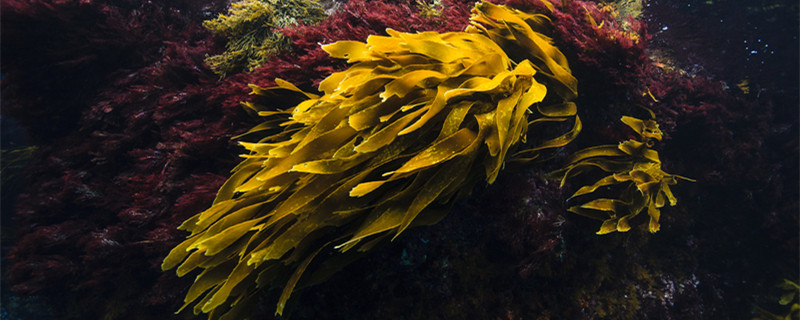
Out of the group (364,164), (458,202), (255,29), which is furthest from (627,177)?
(255,29)

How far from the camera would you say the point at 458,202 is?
174 centimetres

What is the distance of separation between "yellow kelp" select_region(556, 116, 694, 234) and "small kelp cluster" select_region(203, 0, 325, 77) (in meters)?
2.22

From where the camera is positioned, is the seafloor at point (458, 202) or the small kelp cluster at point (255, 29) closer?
the seafloor at point (458, 202)

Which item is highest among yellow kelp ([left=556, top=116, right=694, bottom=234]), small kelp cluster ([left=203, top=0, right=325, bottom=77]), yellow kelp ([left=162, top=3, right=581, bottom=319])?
small kelp cluster ([left=203, top=0, right=325, bottom=77])

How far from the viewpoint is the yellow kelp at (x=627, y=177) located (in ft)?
5.79

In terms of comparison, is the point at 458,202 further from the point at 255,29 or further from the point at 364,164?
the point at 255,29

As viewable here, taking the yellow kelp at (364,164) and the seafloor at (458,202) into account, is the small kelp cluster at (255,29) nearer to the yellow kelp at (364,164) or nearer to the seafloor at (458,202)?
the seafloor at (458,202)

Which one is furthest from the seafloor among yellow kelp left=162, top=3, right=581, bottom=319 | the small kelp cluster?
yellow kelp left=162, top=3, right=581, bottom=319

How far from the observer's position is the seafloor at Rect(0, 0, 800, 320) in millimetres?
1735

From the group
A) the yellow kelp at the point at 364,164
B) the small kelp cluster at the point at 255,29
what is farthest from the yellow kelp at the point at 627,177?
the small kelp cluster at the point at 255,29

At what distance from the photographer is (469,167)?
1.39 m

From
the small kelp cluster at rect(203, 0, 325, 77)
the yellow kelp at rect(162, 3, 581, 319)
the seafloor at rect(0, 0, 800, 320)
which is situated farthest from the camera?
the small kelp cluster at rect(203, 0, 325, 77)

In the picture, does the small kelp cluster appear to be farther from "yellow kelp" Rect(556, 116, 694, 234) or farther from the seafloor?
"yellow kelp" Rect(556, 116, 694, 234)

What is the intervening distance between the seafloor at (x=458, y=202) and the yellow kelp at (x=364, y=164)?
25cm
